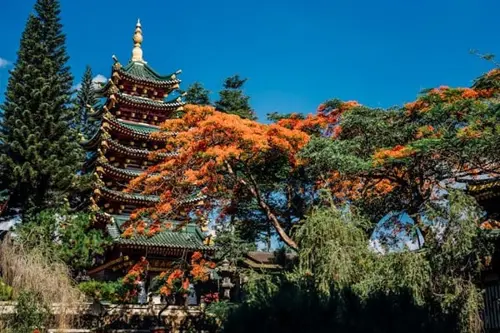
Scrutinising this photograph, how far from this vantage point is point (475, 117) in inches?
522

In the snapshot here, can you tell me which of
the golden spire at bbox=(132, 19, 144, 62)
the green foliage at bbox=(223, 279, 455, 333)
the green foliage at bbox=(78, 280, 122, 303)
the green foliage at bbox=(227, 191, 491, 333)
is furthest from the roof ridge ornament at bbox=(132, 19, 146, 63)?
the green foliage at bbox=(223, 279, 455, 333)

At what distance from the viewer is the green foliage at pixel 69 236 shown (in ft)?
57.9

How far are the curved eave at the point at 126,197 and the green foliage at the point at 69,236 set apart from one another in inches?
45.8

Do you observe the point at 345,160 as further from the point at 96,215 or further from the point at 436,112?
the point at 96,215

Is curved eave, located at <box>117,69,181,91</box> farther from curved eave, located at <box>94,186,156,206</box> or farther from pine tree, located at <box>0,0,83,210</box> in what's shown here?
curved eave, located at <box>94,186,156,206</box>

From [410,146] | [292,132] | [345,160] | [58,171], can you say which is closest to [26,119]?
[58,171]

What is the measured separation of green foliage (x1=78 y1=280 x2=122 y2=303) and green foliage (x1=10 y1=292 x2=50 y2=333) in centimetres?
403

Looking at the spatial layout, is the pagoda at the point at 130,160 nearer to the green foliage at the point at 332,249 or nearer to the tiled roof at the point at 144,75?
the tiled roof at the point at 144,75

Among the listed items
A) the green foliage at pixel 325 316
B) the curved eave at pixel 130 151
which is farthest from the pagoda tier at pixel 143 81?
the green foliage at pixel 325 316

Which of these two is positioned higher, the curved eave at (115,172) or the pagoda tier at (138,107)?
the pagoda tier at (138,107)

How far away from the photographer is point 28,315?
12.8m

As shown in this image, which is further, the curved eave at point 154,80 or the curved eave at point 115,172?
the curved eave at point 154,80

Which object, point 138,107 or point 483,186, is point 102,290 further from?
point 483,186

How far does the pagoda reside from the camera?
19672 mm
